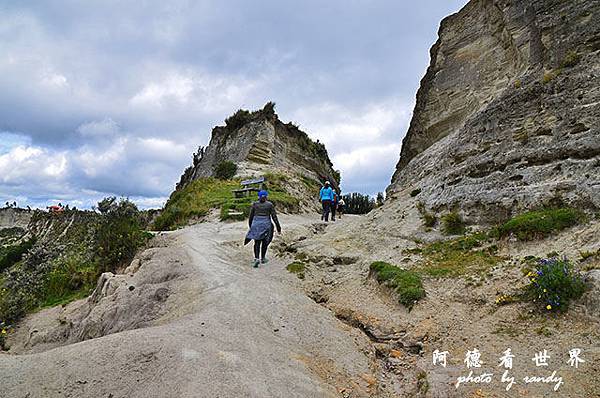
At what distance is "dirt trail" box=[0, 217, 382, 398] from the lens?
3.98m

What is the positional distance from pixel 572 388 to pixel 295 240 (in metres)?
9.85

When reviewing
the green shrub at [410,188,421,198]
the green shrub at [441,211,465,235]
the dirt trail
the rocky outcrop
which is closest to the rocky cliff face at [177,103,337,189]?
the green shrub at [410,188,421,198]

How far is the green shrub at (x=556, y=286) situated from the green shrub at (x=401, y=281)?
1910mm

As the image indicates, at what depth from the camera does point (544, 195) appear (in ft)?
29.0

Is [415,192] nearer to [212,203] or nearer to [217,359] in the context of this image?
[217,359]

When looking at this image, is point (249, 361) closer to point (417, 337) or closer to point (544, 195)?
point (417, 337)

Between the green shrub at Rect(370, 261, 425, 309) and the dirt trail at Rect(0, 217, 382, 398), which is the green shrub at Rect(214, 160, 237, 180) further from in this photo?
the dirt trail at Rect(0, 217, 382, 398)

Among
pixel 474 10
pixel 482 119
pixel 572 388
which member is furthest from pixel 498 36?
pixel 572 388

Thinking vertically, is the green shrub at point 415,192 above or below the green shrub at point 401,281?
above

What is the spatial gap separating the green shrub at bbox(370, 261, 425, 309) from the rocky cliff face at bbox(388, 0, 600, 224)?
10.4 feet

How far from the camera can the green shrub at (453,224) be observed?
395 inches

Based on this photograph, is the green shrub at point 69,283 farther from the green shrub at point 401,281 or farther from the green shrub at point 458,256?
the green shrub at point 458,256

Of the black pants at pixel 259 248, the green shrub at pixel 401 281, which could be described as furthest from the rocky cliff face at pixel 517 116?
the black pants at pixel 259 248

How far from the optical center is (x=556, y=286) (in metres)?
5.54
